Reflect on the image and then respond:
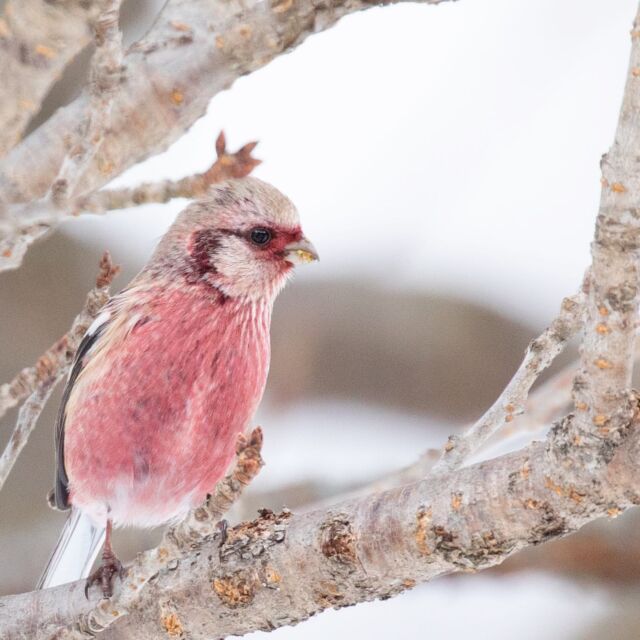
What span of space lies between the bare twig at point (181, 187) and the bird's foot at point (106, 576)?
3.46 feet

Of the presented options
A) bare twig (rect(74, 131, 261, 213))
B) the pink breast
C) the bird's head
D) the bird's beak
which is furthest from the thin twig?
the bird's beak

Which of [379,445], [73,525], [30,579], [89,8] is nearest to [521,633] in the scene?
[379,445]

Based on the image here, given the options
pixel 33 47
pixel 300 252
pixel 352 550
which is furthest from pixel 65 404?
pixel 352 550

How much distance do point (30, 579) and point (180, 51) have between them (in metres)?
2.69

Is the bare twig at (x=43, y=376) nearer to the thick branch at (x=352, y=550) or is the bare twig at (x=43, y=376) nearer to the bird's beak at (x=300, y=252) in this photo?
the thick branch at (x=352, y=550)

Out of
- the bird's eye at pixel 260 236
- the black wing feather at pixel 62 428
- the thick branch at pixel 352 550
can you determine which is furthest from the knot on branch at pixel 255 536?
the bird's eye at pixel 260 236

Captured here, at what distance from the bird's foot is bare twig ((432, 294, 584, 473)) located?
39.8 inches

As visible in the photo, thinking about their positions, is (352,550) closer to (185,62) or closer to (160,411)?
(160,411)

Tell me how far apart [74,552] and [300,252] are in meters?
1.42

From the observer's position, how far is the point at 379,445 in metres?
5.59

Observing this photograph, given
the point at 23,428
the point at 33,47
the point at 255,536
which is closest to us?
the point at 255,536

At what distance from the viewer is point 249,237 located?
441 cm

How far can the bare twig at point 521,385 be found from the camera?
106 inches

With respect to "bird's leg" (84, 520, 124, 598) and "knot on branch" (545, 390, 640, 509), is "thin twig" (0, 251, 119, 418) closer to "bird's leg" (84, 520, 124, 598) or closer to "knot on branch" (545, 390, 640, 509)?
"bird's leg" (84, 520, 124, 598)
